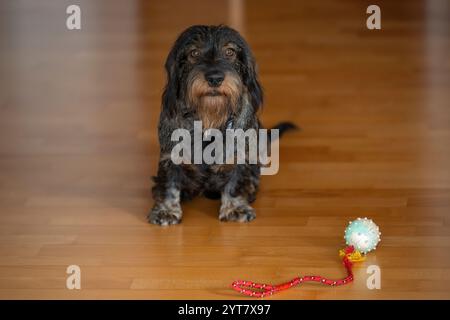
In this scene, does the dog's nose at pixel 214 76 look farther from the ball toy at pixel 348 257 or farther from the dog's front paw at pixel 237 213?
the ball toy at pixel 348 257

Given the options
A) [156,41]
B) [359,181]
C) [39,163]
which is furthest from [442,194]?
[156,41]

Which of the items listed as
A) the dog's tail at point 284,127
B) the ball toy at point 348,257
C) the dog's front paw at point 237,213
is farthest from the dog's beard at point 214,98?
the dog's tail at point 284,127

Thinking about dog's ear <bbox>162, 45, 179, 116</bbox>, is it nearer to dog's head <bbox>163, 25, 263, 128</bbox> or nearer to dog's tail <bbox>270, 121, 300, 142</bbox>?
dog's head <bbox>163, 25, 263, 128</bbox>

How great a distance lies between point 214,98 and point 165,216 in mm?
463

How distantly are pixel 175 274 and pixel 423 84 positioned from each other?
222 cm

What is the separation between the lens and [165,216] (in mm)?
4195

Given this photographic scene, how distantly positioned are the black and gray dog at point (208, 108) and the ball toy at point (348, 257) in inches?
17.8

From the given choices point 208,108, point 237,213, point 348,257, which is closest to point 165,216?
point 237,213

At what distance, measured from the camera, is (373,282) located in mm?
3725

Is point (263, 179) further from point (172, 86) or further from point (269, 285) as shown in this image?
point (269, 285)

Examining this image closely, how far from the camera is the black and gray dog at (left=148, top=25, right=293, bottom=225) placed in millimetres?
3975

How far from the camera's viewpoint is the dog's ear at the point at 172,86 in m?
4.05

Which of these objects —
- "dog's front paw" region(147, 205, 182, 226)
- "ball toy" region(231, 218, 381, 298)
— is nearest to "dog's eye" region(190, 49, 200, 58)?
"dog's front paw" region(147, 205, 182, 226)

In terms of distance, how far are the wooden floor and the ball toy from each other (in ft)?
0.13
